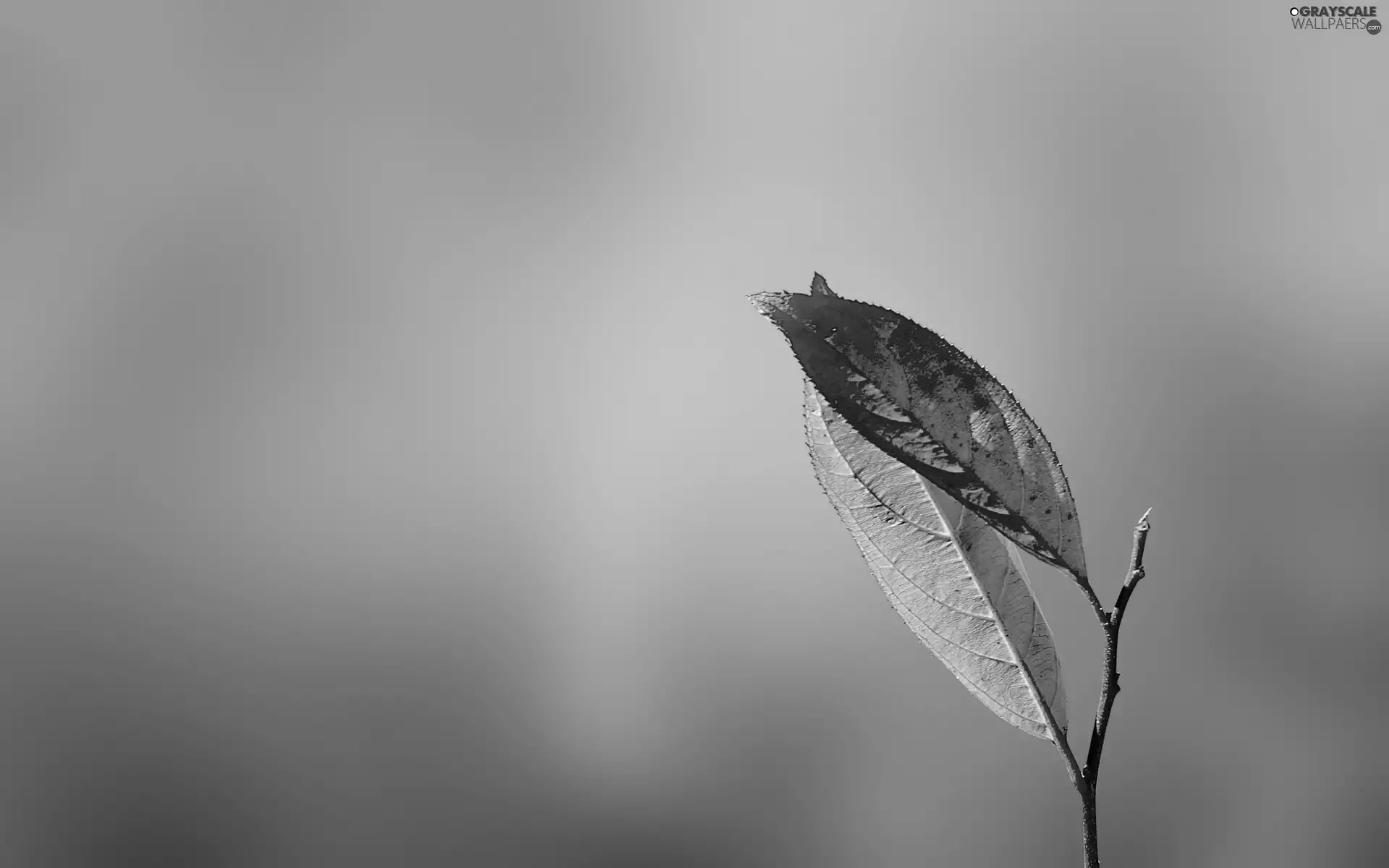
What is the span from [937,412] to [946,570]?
0.06m

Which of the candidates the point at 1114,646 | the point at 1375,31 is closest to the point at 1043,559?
the point at 1114,646

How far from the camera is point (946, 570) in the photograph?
0.77 ft

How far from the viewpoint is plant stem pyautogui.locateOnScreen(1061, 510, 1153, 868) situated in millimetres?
191

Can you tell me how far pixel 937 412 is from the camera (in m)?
0.20

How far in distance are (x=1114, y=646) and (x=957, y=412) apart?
0.19 feet

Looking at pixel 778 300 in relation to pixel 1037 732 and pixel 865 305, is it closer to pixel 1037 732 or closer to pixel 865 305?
pixel 865 305

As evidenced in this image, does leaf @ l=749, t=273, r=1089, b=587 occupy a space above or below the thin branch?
above

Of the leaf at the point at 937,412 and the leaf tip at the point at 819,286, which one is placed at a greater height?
the leaf tip at the point at 819,286

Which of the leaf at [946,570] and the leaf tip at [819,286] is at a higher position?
the leaf tip at [819,286]

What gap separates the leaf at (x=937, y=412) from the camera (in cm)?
19

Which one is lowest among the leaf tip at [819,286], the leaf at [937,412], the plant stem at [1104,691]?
the plant stem at [1104,691]

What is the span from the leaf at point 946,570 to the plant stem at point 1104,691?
1.1 inches

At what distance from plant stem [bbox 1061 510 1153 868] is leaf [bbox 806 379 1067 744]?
0.03 m

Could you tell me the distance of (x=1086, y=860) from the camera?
0.65ft
